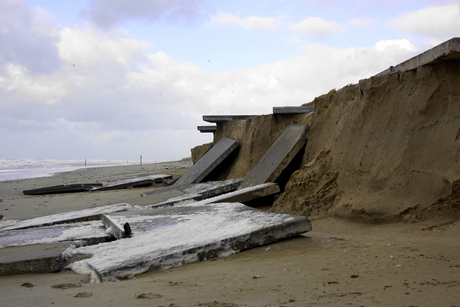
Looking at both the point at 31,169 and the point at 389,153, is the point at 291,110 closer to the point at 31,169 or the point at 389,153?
the point at 389,153

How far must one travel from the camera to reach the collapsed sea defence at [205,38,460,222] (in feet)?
15.4

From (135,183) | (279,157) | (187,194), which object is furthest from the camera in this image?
(135,183)

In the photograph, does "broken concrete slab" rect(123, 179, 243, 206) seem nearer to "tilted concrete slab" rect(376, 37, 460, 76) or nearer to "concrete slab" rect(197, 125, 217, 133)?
"tilted concrete slab" rect(376, 37, 460, 76)

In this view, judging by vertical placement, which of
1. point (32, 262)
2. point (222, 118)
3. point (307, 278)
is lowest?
point (32, 262)

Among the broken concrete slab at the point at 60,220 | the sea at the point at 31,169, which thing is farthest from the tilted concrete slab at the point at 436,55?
the sea at the point at 31,169

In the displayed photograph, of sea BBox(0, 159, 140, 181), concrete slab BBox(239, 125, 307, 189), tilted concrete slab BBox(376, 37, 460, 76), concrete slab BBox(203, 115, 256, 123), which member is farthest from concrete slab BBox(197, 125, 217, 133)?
sea BBox(0, 159, 140, 181)

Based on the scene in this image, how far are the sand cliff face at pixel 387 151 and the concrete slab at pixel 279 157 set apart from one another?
554 millimetres

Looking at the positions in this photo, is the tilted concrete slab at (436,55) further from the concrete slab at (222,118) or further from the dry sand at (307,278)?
the concrete slab at (222,118)

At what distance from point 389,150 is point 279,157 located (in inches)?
113

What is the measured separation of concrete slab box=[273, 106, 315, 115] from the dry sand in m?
4.64

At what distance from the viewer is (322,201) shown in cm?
606

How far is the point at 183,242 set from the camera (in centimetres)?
442

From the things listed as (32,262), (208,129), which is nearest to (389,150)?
(32,262)

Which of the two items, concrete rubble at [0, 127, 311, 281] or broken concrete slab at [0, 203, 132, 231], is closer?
concrete rubble at [0, 127, 311, 281]
